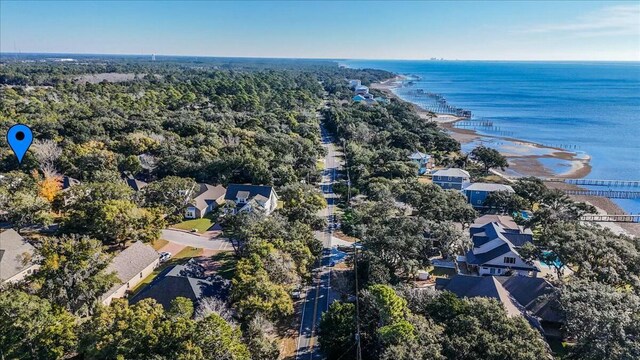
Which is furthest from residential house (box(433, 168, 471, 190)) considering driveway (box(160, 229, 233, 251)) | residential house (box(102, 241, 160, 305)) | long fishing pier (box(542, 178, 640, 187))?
residential house (box(102, 241, 160, 305))

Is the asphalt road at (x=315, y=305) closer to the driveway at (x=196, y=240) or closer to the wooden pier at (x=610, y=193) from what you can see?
the driveway at (x=196, y=240)

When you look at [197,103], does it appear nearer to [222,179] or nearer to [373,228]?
→ [222,179]

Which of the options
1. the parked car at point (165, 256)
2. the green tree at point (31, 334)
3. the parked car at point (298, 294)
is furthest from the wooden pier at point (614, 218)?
the green tree at point (31, 334)

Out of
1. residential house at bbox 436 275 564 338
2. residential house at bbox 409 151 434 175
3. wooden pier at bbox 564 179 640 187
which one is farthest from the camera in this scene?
residential house at bbox 409 151 434 175

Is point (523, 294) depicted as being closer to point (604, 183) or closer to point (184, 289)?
point (184, 289)

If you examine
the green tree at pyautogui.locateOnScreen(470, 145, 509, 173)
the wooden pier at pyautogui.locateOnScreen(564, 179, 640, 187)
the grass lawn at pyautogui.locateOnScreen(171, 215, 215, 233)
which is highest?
the green tree at pyautogui.locateOnScreen(470, 145, 509, 173)

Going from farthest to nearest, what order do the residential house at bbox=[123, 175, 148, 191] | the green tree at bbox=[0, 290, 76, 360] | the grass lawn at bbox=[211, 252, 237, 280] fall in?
the residential house at bbox=[123, 175, 148, 191] → the grass lawn at bbox=[211, 252, 237, 280] → the green tree at bbox=[0, 290, 76, 360]

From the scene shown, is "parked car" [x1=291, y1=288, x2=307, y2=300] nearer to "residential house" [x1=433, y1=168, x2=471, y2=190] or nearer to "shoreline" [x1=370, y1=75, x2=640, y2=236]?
"residential house" [x1=433, y1=168, x2=471, y2=190]
